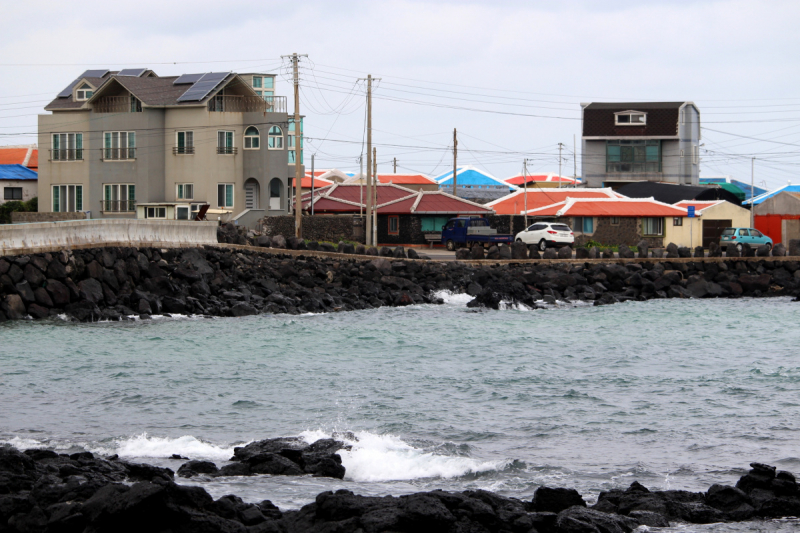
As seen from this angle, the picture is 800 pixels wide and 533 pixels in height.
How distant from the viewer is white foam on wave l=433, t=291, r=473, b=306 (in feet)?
137

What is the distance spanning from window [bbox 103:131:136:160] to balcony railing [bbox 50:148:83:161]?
1626 mm

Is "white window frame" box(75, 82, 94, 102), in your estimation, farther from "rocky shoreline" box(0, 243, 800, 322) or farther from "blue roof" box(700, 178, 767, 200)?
"blue roof" box(700, 178, 767, 200)

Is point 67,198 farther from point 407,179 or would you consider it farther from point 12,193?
point 407,179

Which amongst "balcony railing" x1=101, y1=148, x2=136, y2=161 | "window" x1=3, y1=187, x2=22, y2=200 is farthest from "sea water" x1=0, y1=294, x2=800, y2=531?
"window" x1=3, y1=187, x2=22, y2=200

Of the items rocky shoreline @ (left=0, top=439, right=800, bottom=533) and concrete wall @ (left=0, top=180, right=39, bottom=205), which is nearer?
rocky shoreline @ (left=0, top=439, right=800, bottom=533)

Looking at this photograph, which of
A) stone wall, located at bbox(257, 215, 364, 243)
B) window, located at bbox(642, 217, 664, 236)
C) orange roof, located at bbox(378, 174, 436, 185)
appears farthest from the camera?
orange roof, located at bbox(378, 174, 436, 185)

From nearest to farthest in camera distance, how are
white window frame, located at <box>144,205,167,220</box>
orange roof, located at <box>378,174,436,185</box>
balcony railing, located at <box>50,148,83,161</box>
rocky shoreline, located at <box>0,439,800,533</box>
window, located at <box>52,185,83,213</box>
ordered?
rocky shoreline, located at <box>0,439,800,533</box> < white window frame, located at <box>144,205,167,220</box> < balcony railing, located at <box>50,148,83,161</box> < window, located at <box>52,185,83,213</box> < orange roof, located at <box>378,174,436,185</box>

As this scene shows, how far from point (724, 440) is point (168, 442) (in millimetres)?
9371

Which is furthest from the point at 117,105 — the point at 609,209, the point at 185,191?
the point at 609,209

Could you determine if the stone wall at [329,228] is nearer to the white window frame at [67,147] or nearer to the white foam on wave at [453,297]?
the white window frame at [67,147]

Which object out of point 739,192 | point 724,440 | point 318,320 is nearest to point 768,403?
point 724,440

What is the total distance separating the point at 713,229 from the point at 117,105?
126 ft

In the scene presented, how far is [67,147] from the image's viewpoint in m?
53.9

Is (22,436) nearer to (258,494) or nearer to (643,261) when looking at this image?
(258,494)
